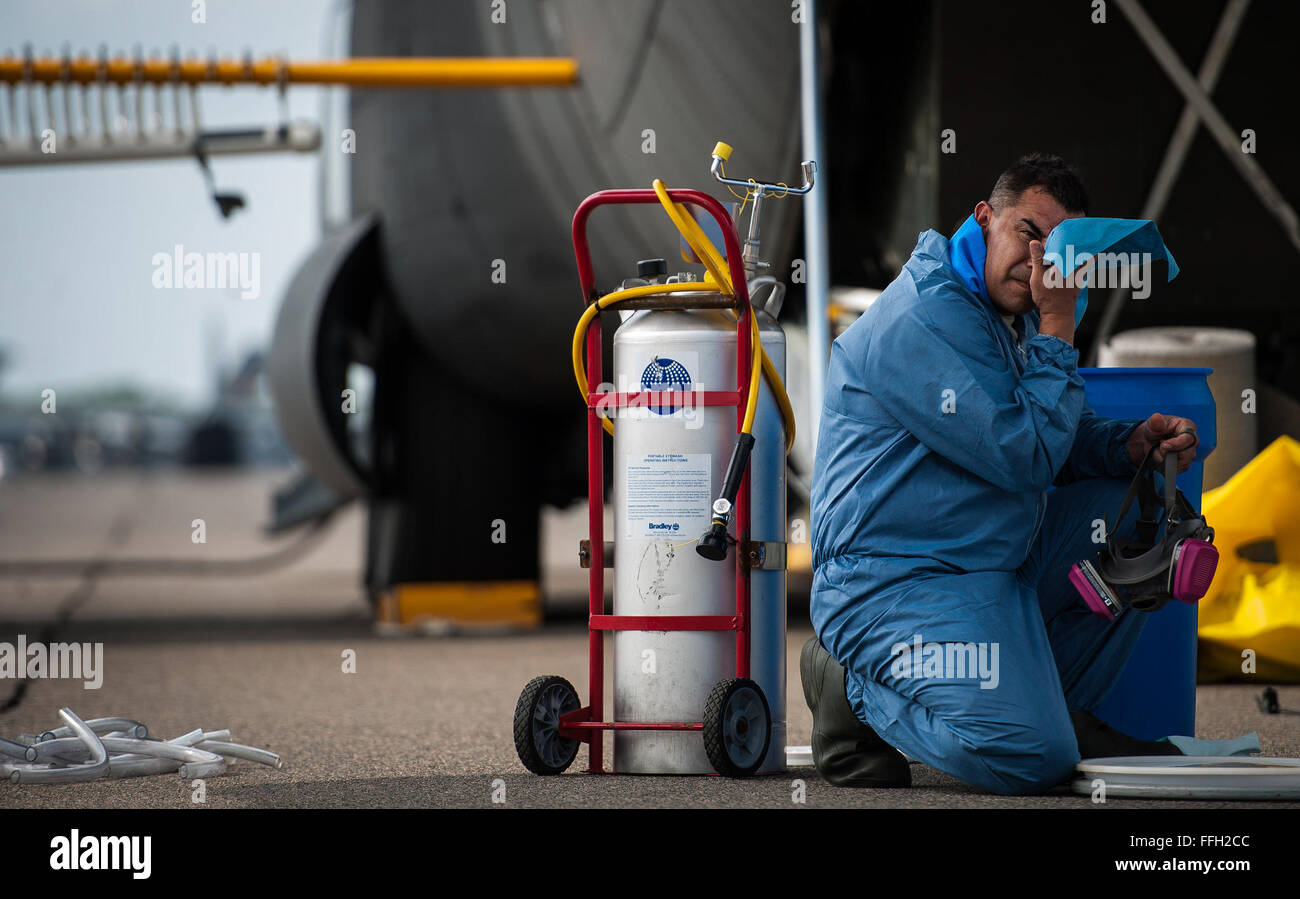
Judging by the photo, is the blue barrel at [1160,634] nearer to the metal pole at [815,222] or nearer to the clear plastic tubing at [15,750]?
the metal pole at [815,222]

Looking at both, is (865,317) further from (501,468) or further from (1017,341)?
(501,468)

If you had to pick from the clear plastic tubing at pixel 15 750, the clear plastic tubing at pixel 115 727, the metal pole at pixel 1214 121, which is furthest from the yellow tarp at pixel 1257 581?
the clear plastic tubing at pixel 15 750

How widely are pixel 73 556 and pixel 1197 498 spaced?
607 inches

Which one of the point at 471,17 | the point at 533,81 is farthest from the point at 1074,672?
the point at 471,17

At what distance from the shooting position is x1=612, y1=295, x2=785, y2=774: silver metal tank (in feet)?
11.6

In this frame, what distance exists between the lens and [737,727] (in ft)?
11.2

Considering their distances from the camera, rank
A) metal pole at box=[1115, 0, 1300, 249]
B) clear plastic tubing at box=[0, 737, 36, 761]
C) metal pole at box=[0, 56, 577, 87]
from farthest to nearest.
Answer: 1. metal pole at box=[0, 56, 577, 87]
2. metal pole at box=[1115, 0, 1300, 249]
3. clear plastic tubing at box=[0, 737, 36, 761]

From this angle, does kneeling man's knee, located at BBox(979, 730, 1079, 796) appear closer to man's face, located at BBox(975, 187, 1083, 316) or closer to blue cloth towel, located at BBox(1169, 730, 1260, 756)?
blue cloth towel, located at BBox(1169, 730, 1260, 756)

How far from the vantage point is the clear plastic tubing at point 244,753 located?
12.5ft

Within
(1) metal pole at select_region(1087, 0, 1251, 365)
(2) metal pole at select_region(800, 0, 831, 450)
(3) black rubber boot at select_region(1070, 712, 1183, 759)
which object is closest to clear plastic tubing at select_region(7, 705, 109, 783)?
(3) black rubber boot at select_region(1070, 712, 1183, 759)

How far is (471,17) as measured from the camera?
8.09 meters

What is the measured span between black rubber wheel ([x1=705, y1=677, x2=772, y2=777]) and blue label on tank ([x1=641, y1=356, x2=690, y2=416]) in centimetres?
64
